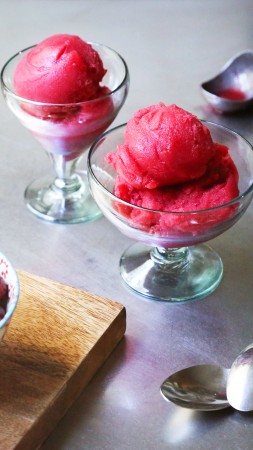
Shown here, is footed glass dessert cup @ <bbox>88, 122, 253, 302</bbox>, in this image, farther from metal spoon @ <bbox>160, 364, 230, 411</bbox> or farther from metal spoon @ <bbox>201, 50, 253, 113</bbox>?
metal spoon @ <bbox>201, 50, 253, 113</bbox>

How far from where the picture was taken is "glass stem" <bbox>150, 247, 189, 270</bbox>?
976 mm

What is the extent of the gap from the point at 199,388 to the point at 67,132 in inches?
15.9

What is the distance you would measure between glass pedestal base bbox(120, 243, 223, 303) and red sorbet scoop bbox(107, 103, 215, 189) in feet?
0.46

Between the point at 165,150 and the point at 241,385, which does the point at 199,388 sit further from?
the point at 165,150

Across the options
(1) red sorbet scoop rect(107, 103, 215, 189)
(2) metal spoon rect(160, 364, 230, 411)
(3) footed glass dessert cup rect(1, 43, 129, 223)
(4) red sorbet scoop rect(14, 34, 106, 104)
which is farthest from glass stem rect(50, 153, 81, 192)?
(2) metal spoon rect(160, 364, 230, 411)

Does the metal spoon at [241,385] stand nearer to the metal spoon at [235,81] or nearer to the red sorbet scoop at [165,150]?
the red sorbet scoop at [165,150]

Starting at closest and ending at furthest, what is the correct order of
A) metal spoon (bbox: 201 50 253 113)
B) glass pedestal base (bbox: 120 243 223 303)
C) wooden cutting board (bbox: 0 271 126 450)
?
wooden cutting board (bbox: 0 271 126 450)
glass pedestal base (bbox: 120 243 223 303)
metal spoon (bbox: 201 50 253 113)

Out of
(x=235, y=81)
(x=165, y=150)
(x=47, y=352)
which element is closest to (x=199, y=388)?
(x=47, y=352)

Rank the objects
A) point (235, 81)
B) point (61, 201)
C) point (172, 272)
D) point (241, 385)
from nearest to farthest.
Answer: point (241, 385)
point (172, 272)
point (61, 201)
point (235, 81)

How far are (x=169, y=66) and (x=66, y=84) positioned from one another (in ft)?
1.60

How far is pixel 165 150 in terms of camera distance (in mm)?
849

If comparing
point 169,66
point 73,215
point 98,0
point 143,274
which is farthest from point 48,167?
point 98,0

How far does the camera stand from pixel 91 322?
831 millimetres

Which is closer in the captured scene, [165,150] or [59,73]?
[165,150]
